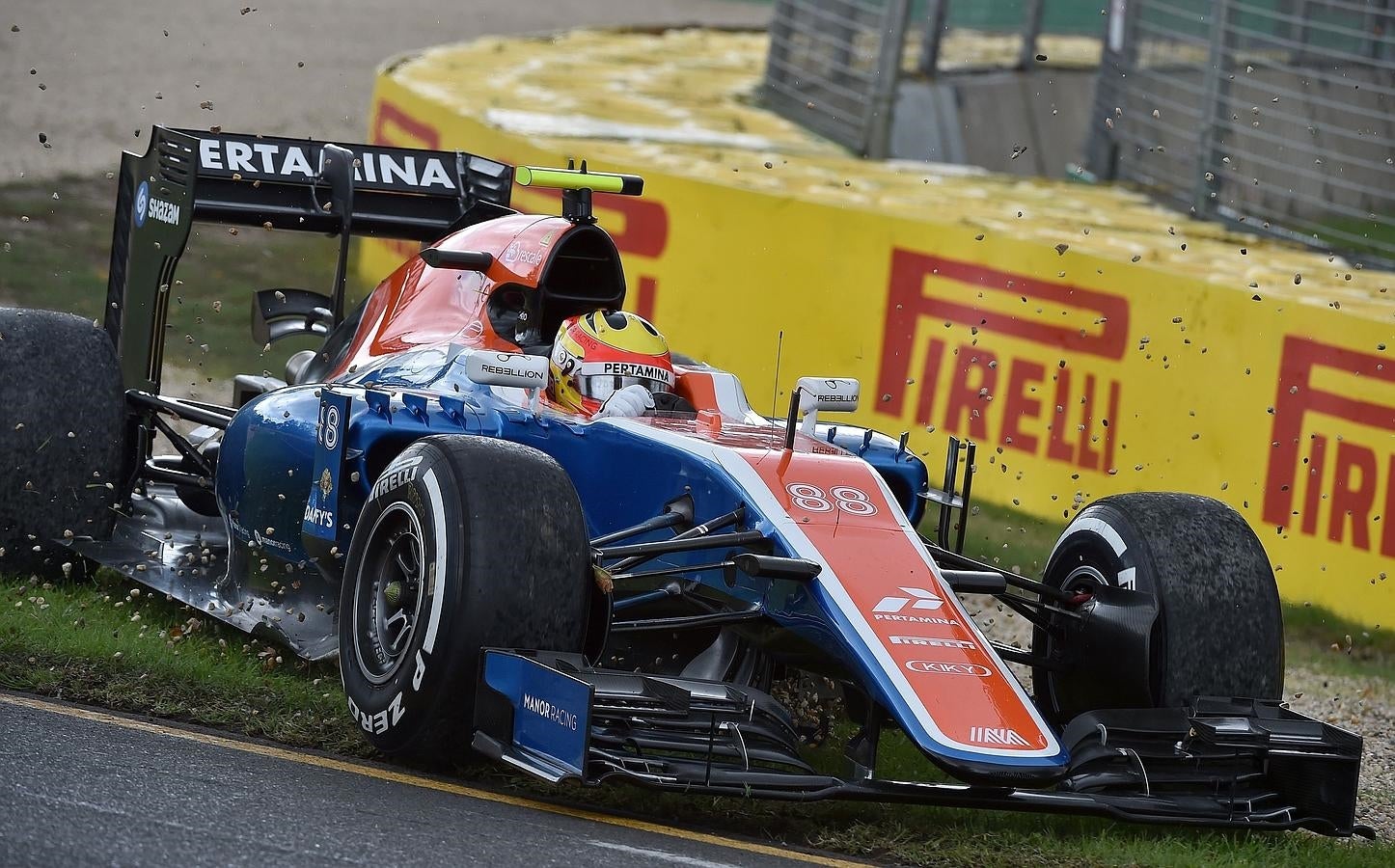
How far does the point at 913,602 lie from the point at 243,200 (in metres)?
4.13

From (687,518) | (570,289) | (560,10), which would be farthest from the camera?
(560,10)

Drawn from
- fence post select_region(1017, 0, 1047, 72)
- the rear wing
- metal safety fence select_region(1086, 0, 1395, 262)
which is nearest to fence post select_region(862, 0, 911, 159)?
metal safety fence select_region(1086, 0, 1395, 262)

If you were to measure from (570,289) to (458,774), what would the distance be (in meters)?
2.55

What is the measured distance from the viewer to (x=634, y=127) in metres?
16.0

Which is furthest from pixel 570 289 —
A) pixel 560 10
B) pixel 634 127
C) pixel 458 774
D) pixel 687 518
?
pixel 560 10

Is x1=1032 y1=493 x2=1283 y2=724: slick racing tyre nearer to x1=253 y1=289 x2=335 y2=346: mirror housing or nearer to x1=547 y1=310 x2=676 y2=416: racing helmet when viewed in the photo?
x1=547 y1=310 x2=676 y2=416: racing helmet

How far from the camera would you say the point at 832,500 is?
6.36m

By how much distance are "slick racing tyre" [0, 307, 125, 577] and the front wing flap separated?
2.89m

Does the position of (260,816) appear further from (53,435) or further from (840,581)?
(53,435)

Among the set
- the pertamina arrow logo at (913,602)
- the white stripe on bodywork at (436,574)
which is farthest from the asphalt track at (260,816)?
the pertamina arrow logo at (913,602)

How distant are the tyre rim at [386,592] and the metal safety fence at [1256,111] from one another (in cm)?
774

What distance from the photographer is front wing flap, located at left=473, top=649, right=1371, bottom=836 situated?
5531 millimetres

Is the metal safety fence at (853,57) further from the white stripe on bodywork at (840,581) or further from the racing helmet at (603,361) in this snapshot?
the white stripe on bodywork at (840,581)

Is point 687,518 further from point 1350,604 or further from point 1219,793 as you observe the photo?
point 1350,604
